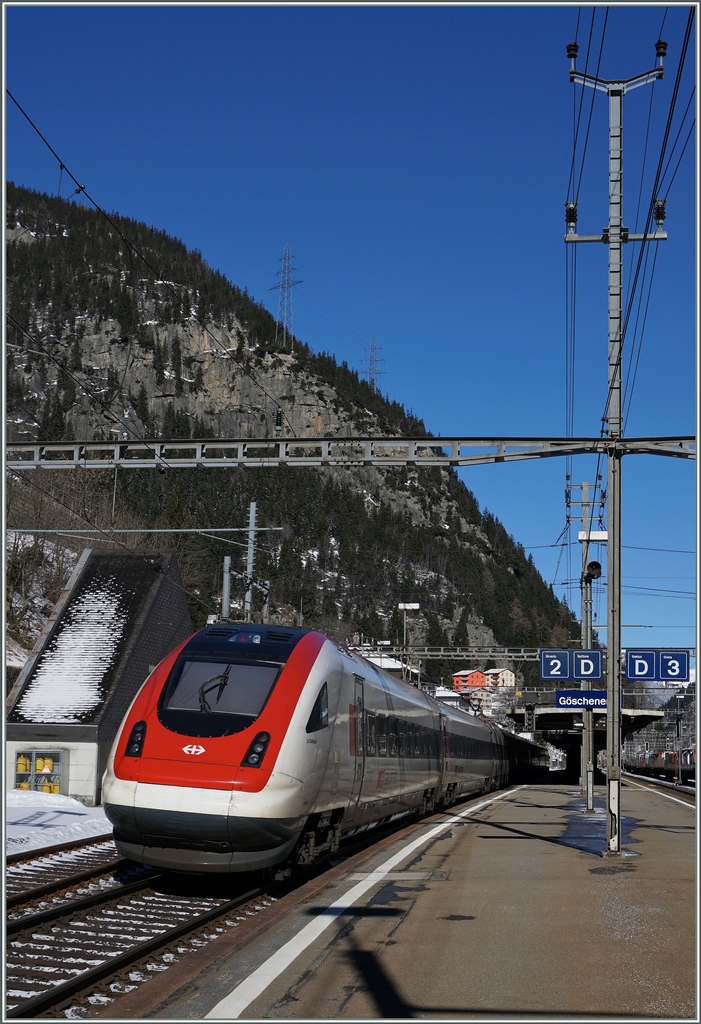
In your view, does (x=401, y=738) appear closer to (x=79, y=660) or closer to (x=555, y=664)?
(x=555, y=664)

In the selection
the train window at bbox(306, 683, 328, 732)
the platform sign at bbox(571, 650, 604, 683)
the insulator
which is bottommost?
the train window at bbox(306, 683, 328, 732)

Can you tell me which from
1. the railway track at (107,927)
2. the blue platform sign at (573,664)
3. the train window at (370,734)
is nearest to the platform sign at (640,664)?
the blue platform sign at (573,664)

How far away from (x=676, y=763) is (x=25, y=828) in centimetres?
4433

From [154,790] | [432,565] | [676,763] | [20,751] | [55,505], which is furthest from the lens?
[432,565]

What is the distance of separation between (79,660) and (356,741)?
58.3ft

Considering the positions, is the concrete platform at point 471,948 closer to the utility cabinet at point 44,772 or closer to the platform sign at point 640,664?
the platform sign at point 640,664

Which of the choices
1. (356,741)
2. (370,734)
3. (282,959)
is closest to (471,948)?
(282,959)

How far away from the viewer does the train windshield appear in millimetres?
11086

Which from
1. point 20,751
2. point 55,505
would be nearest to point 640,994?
point 20,751

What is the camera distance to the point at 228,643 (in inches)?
487

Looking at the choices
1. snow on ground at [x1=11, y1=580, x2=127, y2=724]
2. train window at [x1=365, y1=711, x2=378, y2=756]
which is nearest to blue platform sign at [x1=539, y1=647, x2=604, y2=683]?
train window at [x1=365, y1=711, x2=378, y2=756]

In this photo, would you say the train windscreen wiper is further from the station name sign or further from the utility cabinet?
the utility cabinet

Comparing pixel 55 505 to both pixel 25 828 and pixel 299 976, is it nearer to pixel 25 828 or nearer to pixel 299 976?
pixel 25 828

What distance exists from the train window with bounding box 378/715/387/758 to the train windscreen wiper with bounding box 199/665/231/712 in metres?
5.24
